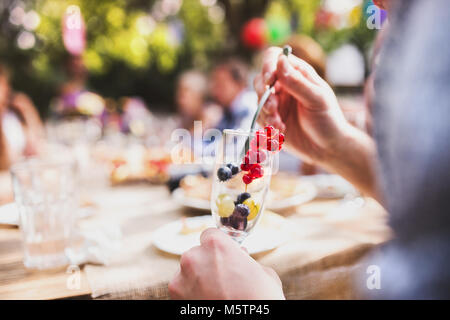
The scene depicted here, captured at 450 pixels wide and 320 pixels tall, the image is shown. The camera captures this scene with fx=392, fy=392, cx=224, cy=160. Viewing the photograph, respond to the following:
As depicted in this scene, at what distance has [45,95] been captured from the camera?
9305 mm

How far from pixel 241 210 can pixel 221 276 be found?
0.51ft

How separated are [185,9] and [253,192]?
8.85 meters

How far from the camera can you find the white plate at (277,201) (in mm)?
1019

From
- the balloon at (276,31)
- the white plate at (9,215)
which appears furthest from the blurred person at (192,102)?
the white plate at (9,215)

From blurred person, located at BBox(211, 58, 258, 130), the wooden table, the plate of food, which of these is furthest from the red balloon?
the wooden table

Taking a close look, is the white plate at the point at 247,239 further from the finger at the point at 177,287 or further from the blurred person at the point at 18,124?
the blurred person at the point at 18,124

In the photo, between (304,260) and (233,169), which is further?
(304,260)

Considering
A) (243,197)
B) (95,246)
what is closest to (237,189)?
(243,197)

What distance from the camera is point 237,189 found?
2.12ft

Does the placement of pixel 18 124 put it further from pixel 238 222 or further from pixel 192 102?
pixel 238 222

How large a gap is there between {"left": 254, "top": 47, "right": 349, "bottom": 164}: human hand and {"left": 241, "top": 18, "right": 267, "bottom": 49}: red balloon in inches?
155

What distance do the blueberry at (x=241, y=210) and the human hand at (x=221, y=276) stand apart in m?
0.10

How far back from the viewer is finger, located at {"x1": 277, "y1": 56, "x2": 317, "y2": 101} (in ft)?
2.19

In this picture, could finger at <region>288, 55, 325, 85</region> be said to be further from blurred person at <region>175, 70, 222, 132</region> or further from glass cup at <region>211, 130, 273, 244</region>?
blurred person at <region>175, 70, 222, 132</region>
